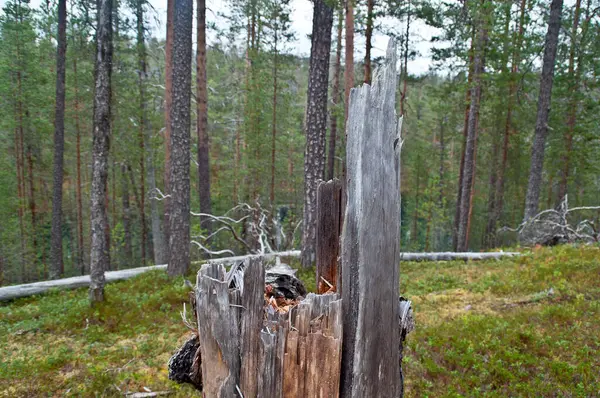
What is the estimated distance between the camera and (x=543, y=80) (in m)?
12.5

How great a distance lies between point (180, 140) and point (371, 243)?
27.2 ft

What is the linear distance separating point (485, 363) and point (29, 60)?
2028 cm

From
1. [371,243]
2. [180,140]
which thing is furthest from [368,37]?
[371,243]

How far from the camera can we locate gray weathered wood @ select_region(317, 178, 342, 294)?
2.53 m

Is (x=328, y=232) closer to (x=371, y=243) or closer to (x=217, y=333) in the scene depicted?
(x=371, y=243)

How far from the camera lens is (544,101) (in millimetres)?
12336

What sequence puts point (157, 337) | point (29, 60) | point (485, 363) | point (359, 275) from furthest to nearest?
point (29, 60)
point (157, 337)
point (485, 363)
point (359, 275)

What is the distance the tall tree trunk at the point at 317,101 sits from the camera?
27.6 ft

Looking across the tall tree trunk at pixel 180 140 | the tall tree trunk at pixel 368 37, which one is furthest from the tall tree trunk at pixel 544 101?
the tall tree trunk at pixel 180 140

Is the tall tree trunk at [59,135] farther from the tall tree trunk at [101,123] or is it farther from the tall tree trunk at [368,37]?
the tall tree trunk at [368,37]

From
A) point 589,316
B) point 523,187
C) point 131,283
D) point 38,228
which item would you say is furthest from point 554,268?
point 38,228

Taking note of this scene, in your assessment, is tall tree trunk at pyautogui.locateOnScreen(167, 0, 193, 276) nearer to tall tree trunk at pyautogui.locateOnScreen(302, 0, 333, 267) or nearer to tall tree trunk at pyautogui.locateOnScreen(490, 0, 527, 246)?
tall tree trunk at pyautogui.locateOnScreen(302, 0, 333, 267)

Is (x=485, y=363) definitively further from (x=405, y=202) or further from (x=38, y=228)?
(x=405, y=202)

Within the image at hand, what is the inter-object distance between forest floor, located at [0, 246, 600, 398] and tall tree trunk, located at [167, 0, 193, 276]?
3.30ft
